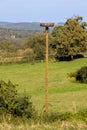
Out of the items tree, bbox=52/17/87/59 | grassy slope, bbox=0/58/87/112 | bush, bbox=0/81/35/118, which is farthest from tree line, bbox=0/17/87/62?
bush, bbox=0/81/35/118

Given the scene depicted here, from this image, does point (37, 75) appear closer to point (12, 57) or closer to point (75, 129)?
point (12, 57)

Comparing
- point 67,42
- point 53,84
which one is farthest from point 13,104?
point 67,42

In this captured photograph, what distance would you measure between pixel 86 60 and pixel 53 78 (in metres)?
12.0

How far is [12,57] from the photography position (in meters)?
56.8

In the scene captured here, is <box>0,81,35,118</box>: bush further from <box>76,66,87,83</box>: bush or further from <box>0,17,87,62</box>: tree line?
<box>0,17,87,62</box>: tree line

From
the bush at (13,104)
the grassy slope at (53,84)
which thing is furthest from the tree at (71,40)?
the bush at (13,104)

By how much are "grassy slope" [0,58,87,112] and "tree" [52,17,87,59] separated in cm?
148

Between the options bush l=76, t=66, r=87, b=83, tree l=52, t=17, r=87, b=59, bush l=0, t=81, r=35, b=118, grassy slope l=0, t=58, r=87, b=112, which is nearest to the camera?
bush l=0, t=81, r=35, b=118

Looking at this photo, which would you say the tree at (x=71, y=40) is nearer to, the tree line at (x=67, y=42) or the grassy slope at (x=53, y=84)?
the tree line at (x=67, y=42)

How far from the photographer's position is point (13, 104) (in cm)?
1200

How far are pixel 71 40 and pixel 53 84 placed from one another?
54.2 feet

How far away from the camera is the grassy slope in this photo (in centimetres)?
2333

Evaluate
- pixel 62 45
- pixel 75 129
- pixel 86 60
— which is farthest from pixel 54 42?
pixel 75 129

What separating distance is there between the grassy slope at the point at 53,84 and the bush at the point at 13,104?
6.47m
